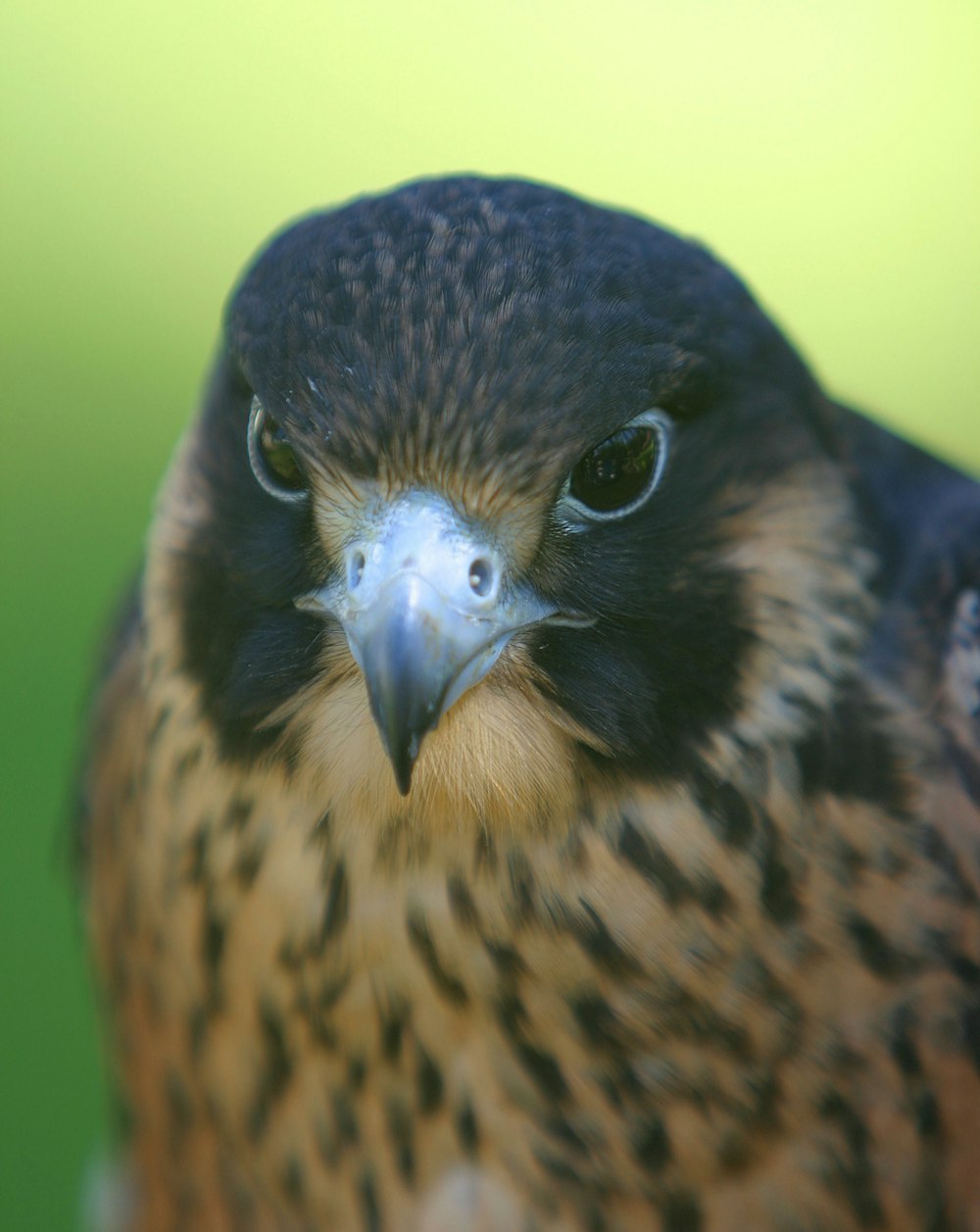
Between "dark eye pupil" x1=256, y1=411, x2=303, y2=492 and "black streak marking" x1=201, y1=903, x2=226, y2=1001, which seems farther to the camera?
"black streak marking" x1=201, y1=903, x2=226, y2=1001

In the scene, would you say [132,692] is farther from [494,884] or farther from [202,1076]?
[494,884]

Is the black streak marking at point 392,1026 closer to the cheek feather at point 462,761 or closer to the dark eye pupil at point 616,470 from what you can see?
the cheek feather at point 462,761

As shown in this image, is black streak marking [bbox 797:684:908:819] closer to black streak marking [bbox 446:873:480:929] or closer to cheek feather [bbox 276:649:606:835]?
cheek feather [bbox 276:649:606:835]

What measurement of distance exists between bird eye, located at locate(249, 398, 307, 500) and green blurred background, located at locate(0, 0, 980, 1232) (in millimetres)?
2742

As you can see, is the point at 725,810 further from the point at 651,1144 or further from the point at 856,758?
the point at 651,1144

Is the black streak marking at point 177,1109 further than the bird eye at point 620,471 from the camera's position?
Yes

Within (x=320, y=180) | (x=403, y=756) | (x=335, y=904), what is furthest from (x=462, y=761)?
(x=320, y=180)

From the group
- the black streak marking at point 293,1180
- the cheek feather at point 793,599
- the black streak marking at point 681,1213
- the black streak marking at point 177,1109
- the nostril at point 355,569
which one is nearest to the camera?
the nostril at point 355,569

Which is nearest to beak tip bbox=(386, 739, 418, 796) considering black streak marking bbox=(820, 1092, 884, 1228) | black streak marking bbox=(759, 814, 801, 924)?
black streak marking bbox=(759, 814, 801, 924)

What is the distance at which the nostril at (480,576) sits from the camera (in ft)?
6.25

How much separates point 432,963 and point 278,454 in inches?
28.3

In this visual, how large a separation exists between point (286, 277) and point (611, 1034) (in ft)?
3.51

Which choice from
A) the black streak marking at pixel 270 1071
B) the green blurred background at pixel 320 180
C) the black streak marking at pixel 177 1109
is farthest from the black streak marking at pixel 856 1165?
the green blurred background at pixel 320 180

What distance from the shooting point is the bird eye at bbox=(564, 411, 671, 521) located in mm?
2012
